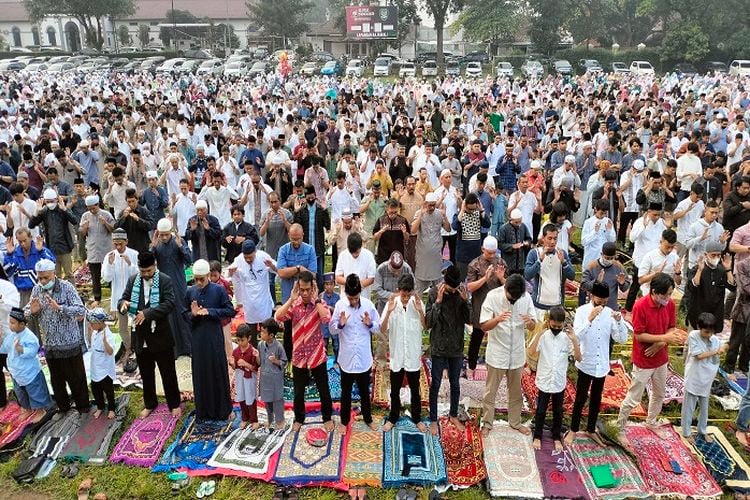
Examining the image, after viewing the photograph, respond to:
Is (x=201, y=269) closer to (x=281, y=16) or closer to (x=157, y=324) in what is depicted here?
(x=157, y=324)

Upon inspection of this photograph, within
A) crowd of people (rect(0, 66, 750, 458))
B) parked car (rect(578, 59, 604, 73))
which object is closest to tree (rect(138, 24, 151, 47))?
parked car (rect(578, 59, 604, 73))

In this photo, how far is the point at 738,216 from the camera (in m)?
8.34

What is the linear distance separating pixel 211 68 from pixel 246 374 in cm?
3804

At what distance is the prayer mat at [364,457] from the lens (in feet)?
17.5

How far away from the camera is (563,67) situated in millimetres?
38906

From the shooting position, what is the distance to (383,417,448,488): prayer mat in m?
5.32

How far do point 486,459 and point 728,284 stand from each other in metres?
3.48

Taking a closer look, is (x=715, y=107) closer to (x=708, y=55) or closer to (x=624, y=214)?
Answer: (x=624, y=214)

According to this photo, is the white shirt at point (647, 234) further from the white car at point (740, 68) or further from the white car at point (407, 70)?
the white car at point (740, 68)

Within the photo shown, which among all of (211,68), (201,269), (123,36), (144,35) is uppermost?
(123,36)

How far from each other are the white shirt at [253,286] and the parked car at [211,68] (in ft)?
111

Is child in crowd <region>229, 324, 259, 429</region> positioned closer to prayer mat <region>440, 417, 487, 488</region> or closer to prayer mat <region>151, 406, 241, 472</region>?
prayer mat <region>151, 406, 241, 472</region>

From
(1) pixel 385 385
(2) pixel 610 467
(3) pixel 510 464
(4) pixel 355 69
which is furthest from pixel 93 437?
(4) pixel 355 69

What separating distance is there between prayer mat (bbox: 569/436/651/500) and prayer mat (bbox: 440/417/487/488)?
0.84m
